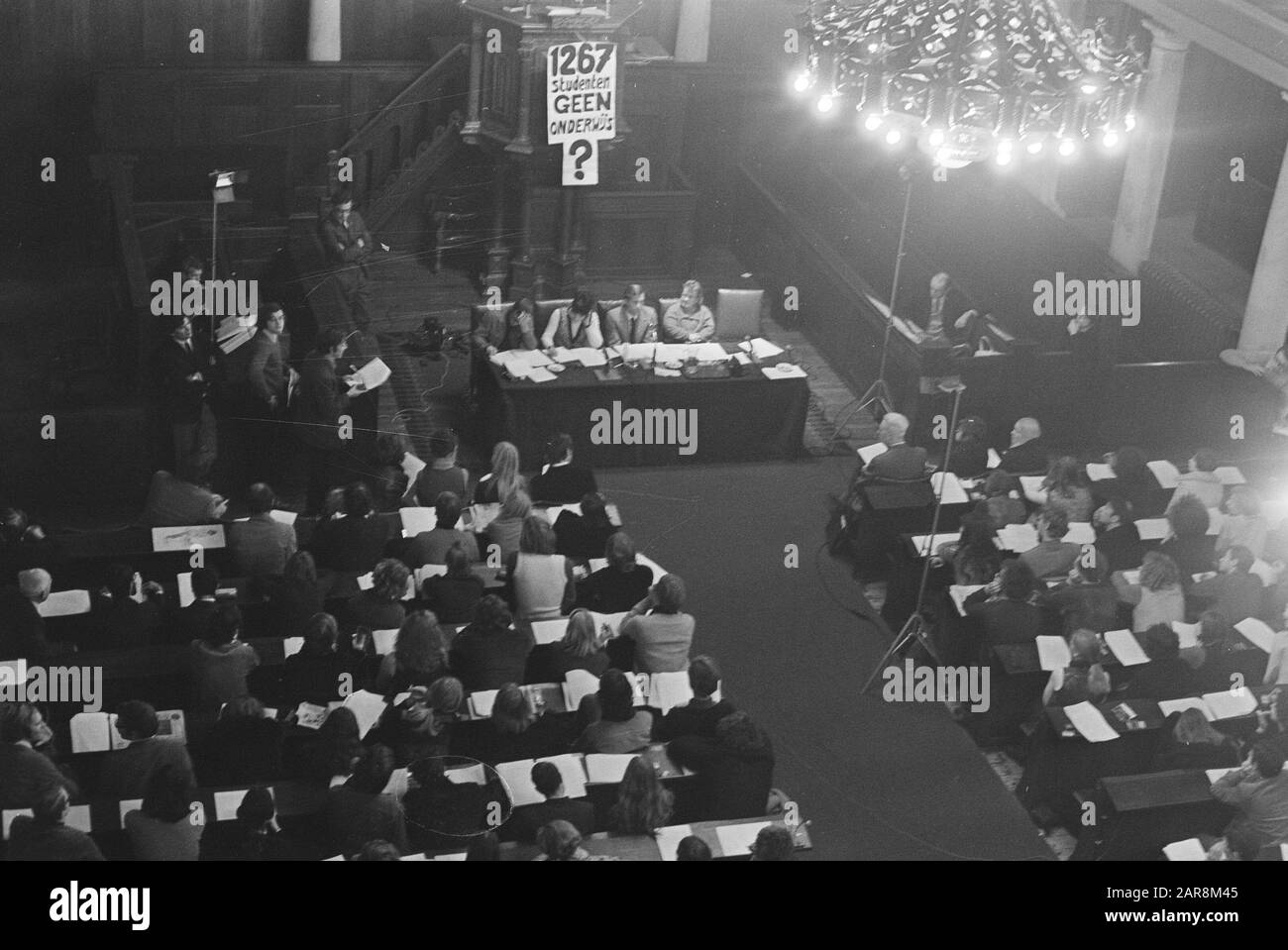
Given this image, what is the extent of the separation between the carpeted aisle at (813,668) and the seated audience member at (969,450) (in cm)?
102

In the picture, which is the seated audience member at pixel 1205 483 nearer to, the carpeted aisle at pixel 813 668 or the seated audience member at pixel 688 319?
the carpeted aisle at pixel 813 668

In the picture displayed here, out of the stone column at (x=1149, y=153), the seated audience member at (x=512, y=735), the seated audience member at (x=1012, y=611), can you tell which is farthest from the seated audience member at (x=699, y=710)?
the stone column at (x=1149, y=153)

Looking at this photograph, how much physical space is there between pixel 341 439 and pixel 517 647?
3.33 meters

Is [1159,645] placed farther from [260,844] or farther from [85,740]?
[85,740]

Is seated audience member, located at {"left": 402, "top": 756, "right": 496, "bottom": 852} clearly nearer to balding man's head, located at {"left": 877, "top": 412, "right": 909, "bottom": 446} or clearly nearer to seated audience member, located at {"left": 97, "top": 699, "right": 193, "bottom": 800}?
Result: seated audience member, located at {"left": 97, "top": 699, "right": 193, "bottom": 800}

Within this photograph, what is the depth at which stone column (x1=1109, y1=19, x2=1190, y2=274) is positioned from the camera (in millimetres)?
15320

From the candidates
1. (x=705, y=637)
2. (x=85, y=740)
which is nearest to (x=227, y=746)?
(x=85, y=740)

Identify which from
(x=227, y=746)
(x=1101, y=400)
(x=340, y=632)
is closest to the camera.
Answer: (x=227, y=746)

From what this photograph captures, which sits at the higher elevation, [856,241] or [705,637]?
[856,241]

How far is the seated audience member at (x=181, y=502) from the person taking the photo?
11.0m

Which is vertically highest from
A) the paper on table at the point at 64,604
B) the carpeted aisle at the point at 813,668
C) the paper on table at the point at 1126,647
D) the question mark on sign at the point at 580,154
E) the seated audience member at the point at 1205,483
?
the question mark on sign at the point at 580,154

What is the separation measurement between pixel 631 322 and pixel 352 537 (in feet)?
12.8

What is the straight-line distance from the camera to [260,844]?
8156mm

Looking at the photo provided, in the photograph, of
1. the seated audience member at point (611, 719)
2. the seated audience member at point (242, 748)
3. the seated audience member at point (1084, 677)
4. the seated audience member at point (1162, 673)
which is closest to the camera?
the seated audience member at point (242, 748)
